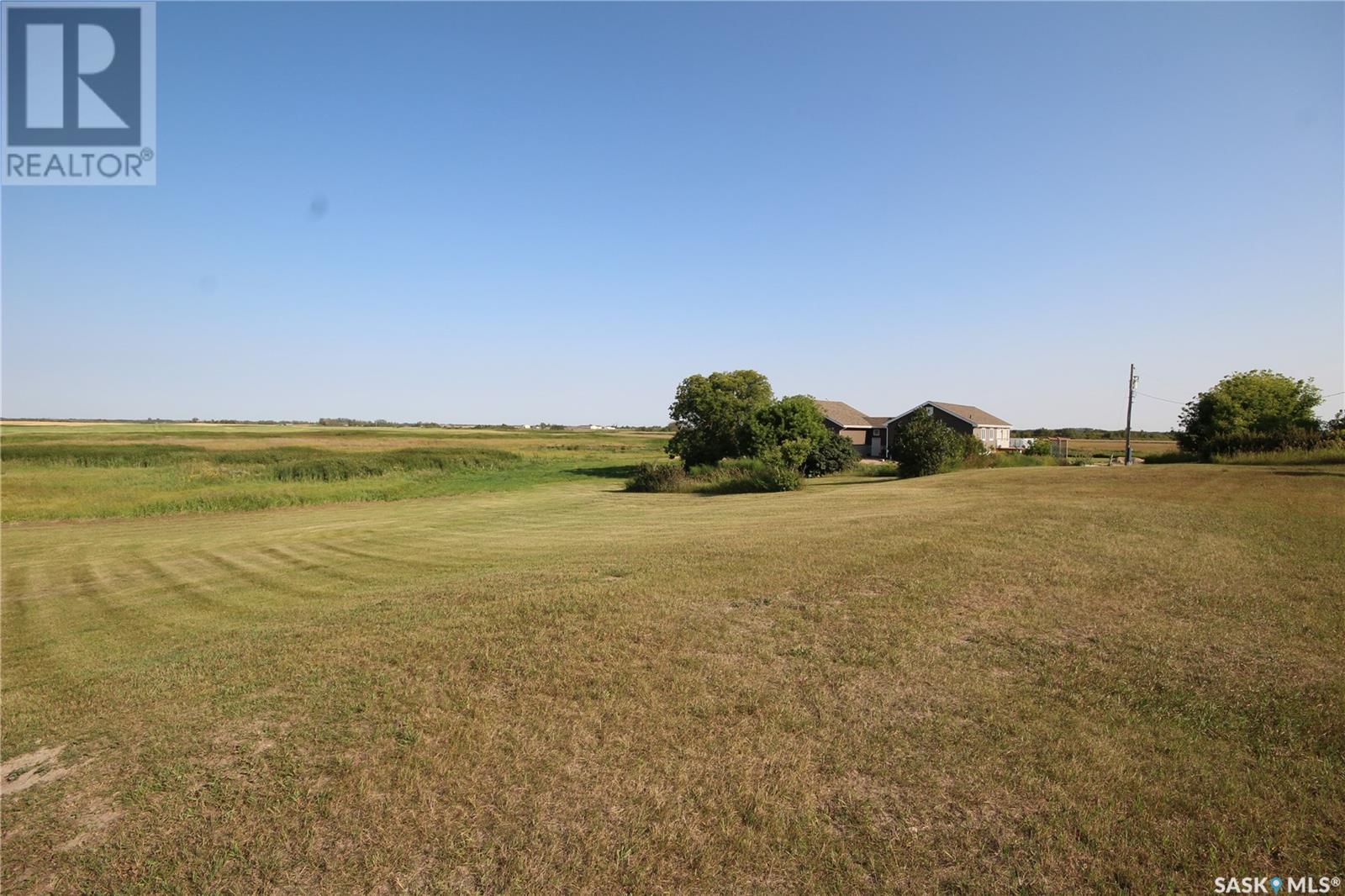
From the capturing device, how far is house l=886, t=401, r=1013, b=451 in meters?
59.1

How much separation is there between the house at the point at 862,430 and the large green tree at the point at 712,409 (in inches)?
382

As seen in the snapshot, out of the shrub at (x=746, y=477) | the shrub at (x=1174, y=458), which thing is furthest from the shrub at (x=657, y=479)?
the shrub at (x=1174, y=458)

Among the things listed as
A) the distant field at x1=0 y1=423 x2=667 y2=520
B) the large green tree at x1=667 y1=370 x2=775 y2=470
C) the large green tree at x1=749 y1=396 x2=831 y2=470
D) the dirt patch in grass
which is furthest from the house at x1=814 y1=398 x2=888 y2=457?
the dirt patch in grass

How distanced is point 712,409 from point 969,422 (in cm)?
2533

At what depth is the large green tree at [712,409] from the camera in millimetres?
47750

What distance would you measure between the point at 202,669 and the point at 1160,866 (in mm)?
9743

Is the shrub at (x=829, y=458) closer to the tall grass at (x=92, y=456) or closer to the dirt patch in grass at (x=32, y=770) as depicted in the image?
the dirt patch in grass at (x=32, y=770)

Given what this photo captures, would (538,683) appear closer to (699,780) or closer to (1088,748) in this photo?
(699,780)

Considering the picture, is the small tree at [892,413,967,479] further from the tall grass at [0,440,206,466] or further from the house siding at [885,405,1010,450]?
the tall grass at [0,440,206,466]

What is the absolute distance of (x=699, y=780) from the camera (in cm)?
492

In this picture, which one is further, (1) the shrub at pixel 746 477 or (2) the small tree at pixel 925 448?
(2) the small tree at pixel 925 448

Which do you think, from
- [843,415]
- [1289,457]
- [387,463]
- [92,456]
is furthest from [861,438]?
[92,456]

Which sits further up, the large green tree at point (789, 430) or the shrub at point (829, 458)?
the large green tree at point (789, 430)

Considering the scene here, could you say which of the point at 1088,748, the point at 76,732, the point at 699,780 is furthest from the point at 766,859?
the point at 76,732
